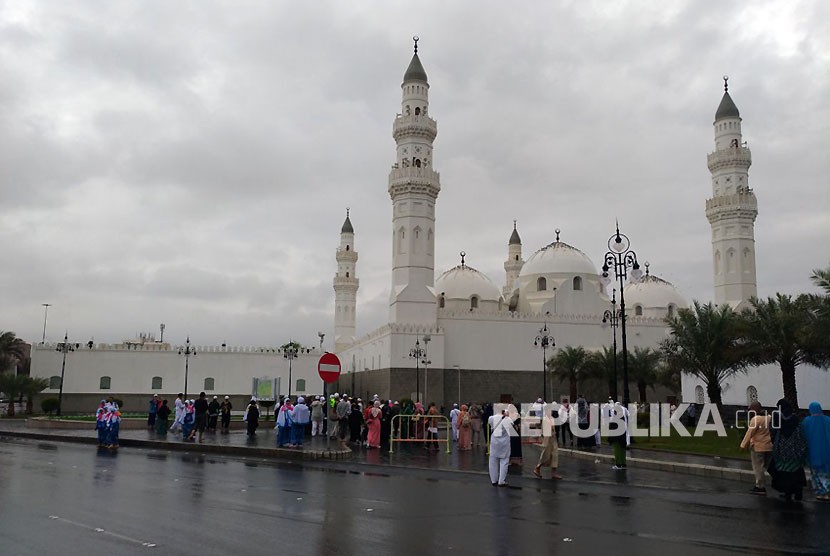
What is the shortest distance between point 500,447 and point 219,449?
32.8ft

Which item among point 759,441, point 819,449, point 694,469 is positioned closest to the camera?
point 819,449

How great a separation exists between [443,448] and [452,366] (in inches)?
864

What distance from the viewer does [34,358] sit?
51.9 m

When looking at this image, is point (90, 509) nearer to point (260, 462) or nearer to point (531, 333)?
point (260, 462)

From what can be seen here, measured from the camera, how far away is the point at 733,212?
45.0 meters

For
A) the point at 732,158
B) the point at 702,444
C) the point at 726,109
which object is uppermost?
the point at 726,109

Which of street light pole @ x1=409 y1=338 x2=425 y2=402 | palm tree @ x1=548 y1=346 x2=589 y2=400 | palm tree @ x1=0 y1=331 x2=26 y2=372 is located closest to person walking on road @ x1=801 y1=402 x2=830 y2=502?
street light pole @ x1=409 y1=338 x2=425 y2=402

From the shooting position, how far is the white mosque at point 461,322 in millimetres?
42031

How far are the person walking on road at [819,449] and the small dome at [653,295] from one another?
47.1 meters

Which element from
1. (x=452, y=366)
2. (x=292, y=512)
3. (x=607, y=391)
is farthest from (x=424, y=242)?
(x=292, y=512)

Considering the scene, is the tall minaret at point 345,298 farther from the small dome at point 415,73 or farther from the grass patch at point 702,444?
the grass patch at point 702,444

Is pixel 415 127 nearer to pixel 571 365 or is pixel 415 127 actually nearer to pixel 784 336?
pixel 571 365

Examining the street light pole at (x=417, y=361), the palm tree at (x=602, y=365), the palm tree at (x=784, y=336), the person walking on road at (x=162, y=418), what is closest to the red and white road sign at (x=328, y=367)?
the person walking on road at (x=162, y=418)

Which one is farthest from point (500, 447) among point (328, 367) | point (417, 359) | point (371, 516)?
point (417, 359)
